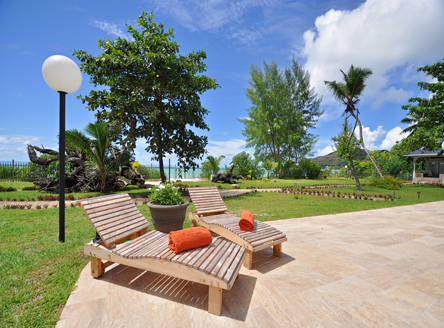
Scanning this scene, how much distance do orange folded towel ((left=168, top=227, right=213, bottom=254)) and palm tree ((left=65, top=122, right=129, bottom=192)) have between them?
892cm

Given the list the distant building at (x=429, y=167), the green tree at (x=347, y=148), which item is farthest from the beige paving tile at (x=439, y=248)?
the distant building at (x=429, y=167)

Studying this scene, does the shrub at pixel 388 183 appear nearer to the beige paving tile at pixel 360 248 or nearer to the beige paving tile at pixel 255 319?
the beige paving tile at pixel 360 248

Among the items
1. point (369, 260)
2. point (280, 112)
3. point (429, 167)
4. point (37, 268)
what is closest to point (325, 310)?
point (369, 260)

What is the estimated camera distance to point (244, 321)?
1.91 m

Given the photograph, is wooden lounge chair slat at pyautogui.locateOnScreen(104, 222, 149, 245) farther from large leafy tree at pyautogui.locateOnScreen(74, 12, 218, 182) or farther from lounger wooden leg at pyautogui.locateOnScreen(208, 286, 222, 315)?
large leafy tree at pyautogui.locateOnScreen(74, 12, 218, 182)

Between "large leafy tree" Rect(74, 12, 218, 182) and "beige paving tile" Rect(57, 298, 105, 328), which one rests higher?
"large leafy tree" Rect(74, 12, 218, 182)

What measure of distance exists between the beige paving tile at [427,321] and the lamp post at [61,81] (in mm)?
5086

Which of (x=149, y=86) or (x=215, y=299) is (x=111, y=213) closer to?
(x=215, y=299)

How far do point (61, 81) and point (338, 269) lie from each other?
5.55 m

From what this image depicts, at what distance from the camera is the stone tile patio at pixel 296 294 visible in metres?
1.93

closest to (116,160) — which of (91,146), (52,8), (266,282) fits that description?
(91,146)

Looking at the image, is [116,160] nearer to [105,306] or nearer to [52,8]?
[52,8]

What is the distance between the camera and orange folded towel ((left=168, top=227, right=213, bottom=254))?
2.36 metres

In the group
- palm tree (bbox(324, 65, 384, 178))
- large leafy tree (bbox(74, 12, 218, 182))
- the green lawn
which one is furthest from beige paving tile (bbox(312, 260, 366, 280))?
palm tree (bbox(324, 65, 384, 178))
